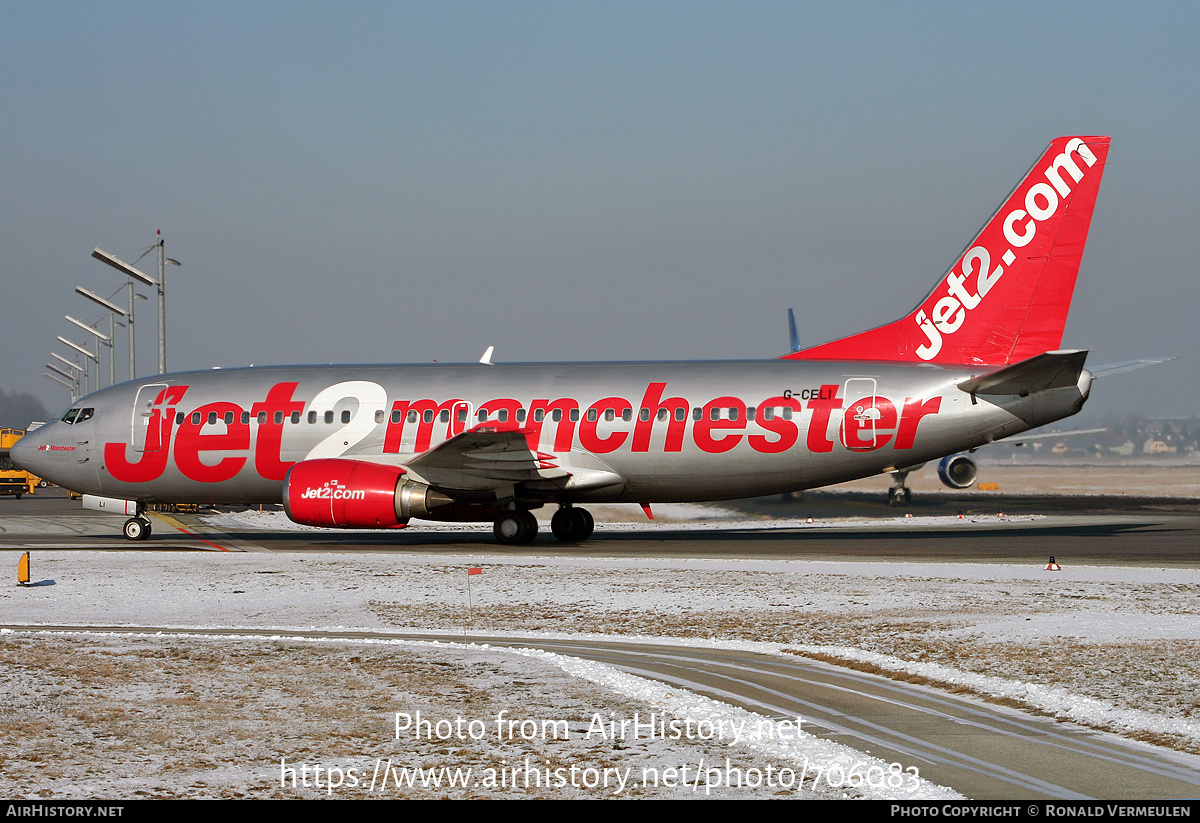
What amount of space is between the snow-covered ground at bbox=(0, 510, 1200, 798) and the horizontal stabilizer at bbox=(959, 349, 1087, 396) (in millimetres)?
4623

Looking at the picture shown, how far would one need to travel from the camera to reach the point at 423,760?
6.67m

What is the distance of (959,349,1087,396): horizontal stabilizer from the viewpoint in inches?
843

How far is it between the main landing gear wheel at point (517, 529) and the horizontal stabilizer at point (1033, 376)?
9.70 m

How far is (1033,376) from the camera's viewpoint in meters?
22.3

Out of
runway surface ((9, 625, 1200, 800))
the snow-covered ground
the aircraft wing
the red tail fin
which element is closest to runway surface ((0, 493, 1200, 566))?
the aircraft wing

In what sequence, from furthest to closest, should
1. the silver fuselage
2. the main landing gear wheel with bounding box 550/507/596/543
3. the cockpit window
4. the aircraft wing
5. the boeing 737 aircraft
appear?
1. the cockpit window
2. the main landing gear wheel with bounding box 550/507/596/543
3. the aircraft wing
4. the silver fuselage
5. the boeing 737 aircraft

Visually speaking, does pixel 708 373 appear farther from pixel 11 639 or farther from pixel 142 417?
pixel 11 639

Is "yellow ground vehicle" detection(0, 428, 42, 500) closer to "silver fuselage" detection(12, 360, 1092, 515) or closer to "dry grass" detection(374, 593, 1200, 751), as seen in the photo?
"silver fuselage" detection(12, 360, 1092, 515)

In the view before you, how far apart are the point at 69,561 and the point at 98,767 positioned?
611 inches

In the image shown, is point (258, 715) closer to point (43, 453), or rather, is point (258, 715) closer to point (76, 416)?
point (76, 416)

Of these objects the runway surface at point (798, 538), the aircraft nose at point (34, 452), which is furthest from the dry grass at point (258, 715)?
the aircraft nose at point (34, 452)

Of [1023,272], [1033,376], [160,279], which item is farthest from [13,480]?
[1033,376]

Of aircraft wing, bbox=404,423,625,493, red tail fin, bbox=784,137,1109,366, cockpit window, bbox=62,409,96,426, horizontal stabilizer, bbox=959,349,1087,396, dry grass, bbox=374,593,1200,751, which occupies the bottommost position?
dry grass, bbox=374,593,1200,751

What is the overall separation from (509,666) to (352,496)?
13.7 m
